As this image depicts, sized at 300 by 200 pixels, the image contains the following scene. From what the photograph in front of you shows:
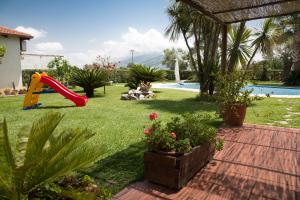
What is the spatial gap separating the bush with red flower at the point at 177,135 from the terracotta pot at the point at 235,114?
88.4 inches

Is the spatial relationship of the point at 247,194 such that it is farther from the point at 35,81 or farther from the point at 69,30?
the point at 69,30

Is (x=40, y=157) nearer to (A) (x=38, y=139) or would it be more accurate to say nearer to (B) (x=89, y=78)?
(A) (x=38, y=139)

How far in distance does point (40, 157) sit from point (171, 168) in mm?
1465

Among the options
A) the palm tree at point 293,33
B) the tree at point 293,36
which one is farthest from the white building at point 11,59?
the palm tree at point 293,33

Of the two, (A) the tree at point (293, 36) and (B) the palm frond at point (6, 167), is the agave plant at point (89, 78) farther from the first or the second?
(A) the tree at point (293, 36)

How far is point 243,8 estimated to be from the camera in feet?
16.9

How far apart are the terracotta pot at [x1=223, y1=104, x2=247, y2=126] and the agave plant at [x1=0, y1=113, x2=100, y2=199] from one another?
4.38m

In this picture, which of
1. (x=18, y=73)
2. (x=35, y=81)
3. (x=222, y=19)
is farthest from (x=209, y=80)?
(x=18, y=73)

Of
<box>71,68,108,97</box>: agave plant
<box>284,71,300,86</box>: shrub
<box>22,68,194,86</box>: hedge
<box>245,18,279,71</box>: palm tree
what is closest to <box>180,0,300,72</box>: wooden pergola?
<box>245,18,279,71</box>: palm tree

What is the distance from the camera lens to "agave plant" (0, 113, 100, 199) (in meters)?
1.62

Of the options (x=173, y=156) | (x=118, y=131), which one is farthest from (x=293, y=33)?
(x=173, y=156)


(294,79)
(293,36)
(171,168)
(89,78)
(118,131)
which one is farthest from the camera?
(293,36)

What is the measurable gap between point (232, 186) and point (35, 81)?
28.6ft

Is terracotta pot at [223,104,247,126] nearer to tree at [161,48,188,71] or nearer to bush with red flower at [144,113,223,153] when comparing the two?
bush with red flower at [144,113,223,153]
